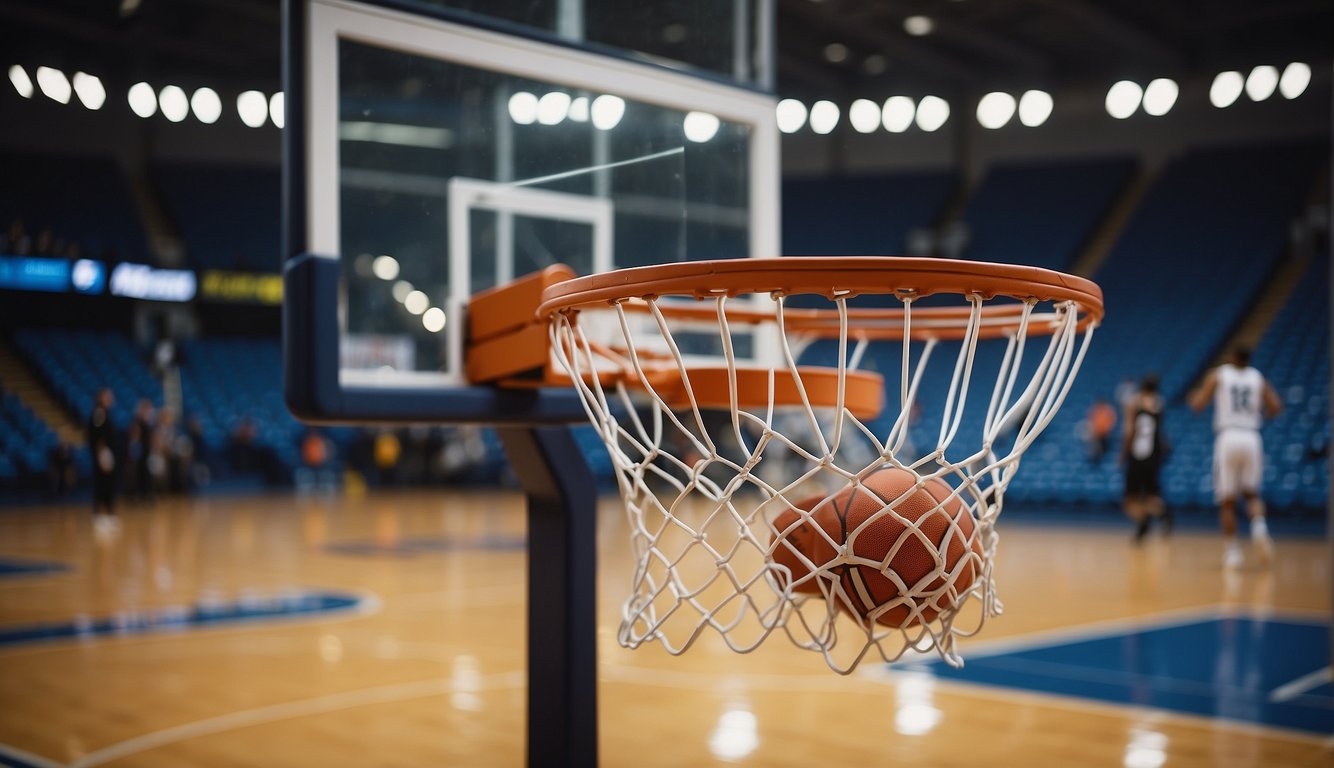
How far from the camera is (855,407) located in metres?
Answer: 2.59

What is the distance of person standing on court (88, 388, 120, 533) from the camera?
440 inches

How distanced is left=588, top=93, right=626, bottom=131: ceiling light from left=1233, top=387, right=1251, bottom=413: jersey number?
621 centimetres

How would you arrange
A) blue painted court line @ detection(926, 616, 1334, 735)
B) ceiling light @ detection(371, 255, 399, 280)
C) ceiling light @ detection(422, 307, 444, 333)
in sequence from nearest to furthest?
ceiling light @ detection(371, 255, 399, 280), ceiling light @ detection(422, 307, 444, 333), blue painted court line @ detection(926, 616, 1334, 735)

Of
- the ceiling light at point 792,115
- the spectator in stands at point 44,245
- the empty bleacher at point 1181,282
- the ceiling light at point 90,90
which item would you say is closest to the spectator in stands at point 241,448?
the spectator in stands at point 44,245

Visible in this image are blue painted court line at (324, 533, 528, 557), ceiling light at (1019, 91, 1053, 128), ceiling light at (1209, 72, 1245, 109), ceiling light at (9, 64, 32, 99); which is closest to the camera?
blue painted court line at (324, 533, 528, 557)

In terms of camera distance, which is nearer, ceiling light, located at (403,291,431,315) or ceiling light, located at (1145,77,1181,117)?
ceiling light, located at (403,291,431,315)

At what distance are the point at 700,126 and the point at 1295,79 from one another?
17.2 m

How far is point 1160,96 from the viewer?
18.6 metres

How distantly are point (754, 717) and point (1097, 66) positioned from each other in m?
17.8

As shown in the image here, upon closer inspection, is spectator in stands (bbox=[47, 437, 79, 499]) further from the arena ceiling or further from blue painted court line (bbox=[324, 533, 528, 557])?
blue painted court line (bbox=[324, 533, 528, 557])

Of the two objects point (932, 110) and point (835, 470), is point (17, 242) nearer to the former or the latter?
point (932, 110)

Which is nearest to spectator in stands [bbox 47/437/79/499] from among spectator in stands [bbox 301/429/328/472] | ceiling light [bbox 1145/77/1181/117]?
spectator in stands [bbox 301/429/328/472]

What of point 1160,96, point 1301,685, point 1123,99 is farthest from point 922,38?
point 1301,685

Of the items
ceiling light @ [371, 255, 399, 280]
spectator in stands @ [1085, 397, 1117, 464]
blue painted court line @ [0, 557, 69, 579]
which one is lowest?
blue painted court line @ [0, 557, 69, 579]
